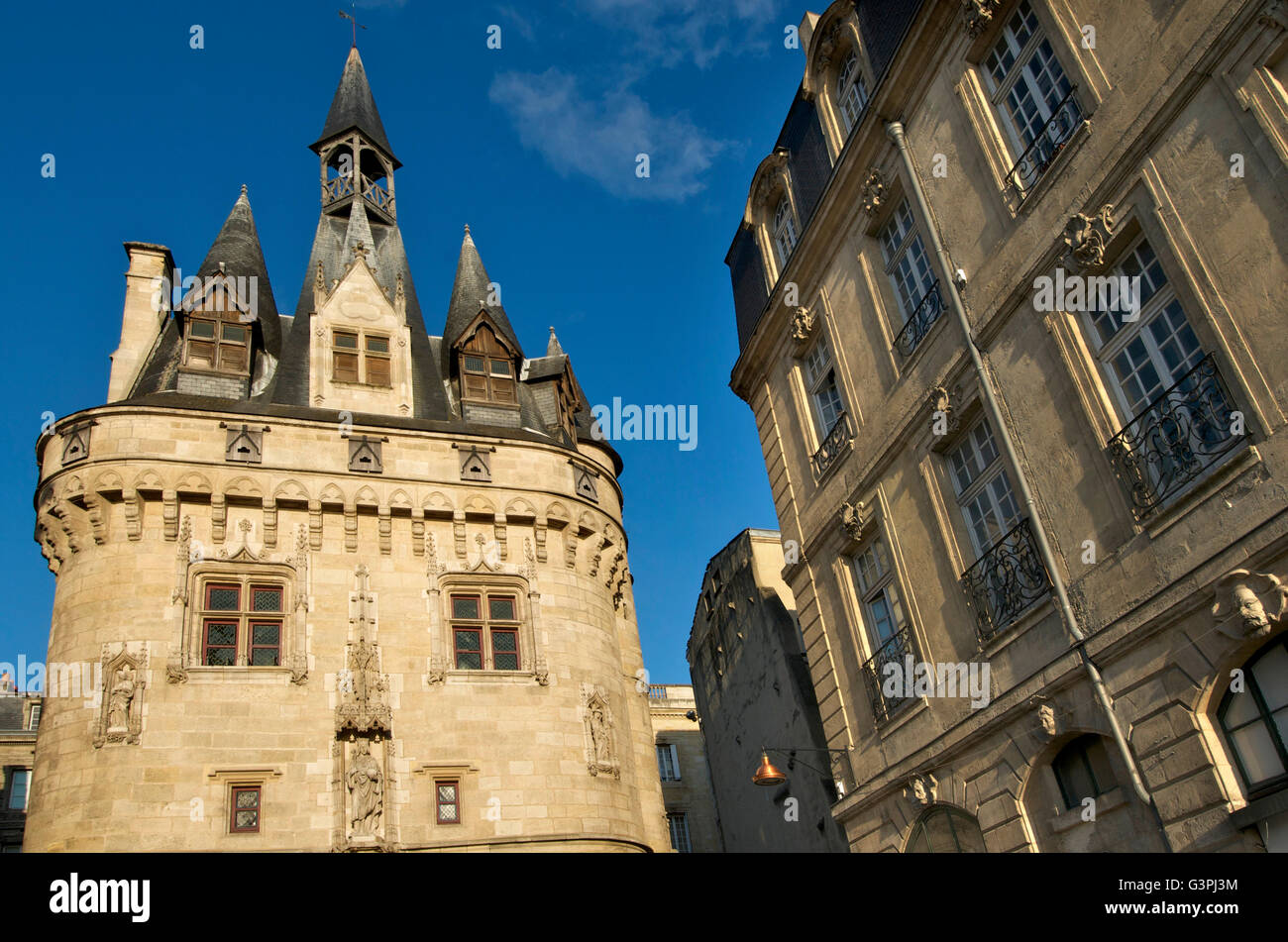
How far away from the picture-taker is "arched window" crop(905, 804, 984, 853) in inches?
397

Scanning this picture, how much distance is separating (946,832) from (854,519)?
12.7 ft

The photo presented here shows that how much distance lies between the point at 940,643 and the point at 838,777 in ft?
9.54

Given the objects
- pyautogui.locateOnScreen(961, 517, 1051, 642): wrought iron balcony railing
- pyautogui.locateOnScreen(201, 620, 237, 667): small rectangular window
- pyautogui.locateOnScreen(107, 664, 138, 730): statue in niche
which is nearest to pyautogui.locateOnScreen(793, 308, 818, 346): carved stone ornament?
pyautogui.locateOnScreen(961, 517, 1051, 642): wrought iron balcony railing

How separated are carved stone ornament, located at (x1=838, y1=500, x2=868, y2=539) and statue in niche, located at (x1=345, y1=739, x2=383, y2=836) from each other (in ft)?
23.4

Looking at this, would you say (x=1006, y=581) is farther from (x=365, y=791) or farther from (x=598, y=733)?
(x=365, y=791)

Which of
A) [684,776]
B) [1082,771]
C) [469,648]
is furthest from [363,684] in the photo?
[684,776]

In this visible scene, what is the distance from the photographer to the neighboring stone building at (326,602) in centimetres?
1277

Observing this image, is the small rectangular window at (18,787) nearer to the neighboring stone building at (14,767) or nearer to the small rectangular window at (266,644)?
the neighboring stone building at (14,767)

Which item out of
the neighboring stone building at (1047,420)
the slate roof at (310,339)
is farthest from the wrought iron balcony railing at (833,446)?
the slate roof at (310,339)

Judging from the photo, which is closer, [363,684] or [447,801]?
[447,801]

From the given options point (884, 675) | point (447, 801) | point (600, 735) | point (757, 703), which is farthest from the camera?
point (757, 703)

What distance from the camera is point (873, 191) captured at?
40.7 ft

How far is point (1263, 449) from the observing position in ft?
22.6

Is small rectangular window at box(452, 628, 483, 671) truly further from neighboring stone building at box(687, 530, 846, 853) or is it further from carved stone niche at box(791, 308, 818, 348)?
carved stone niche at box(791, 308, 818, 348)
